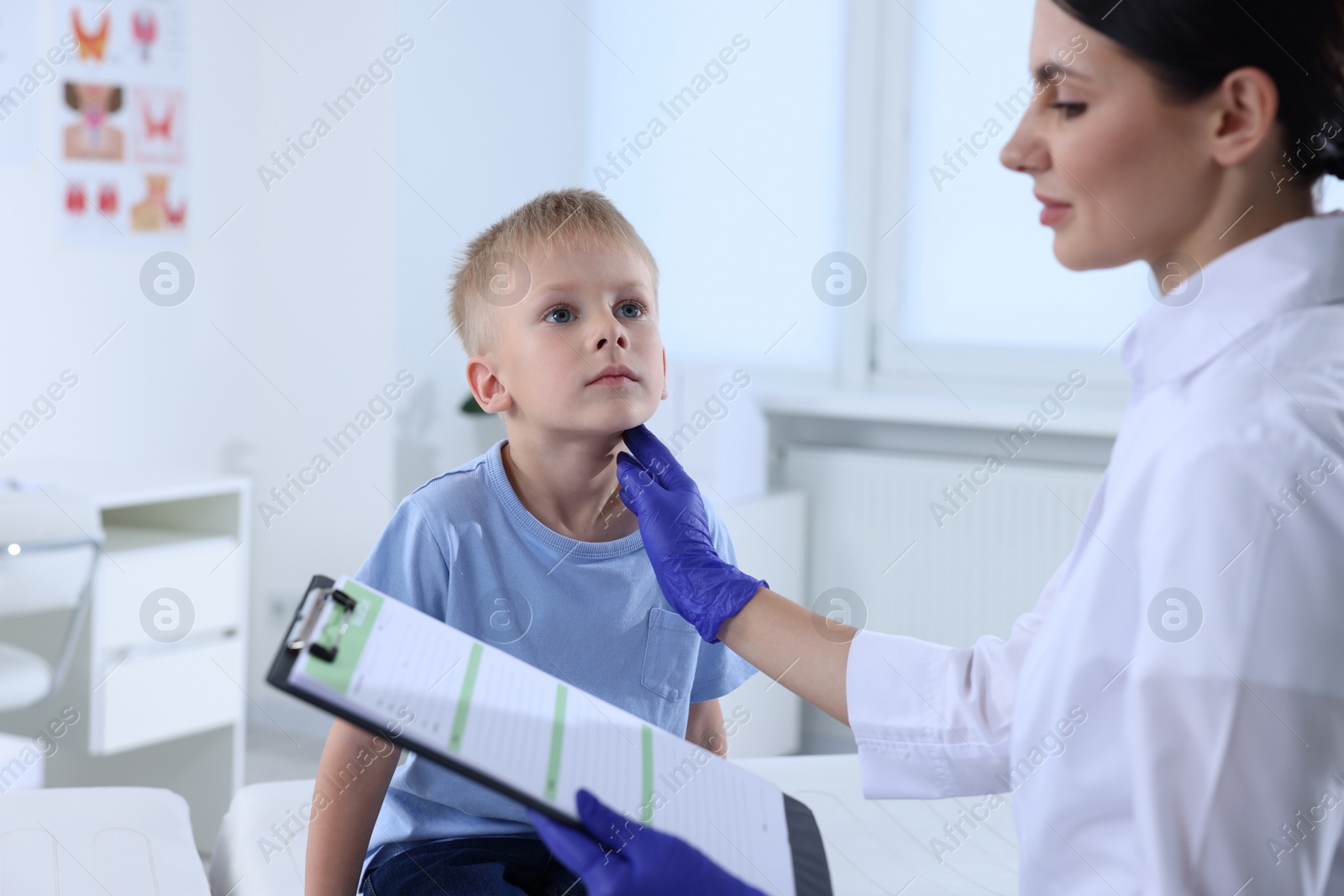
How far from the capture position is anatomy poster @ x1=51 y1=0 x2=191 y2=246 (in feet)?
9.47

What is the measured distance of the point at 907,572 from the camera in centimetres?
303

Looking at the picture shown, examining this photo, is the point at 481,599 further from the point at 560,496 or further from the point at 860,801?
the point at 860,801

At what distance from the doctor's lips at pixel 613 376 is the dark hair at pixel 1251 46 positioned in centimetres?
52

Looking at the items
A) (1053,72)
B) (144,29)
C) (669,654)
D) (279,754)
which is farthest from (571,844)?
(144,29)

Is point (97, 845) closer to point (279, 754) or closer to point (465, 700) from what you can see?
point (465, 700)

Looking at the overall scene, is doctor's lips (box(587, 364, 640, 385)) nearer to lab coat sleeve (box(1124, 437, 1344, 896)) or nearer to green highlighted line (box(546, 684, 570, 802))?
green highlighted line (box(546, 684, 570, 802))

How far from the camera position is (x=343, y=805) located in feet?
3.51

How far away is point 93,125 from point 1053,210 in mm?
2697

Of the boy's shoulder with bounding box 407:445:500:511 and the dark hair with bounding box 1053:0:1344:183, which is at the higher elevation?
the dark hair with bounding box 1053:0:1344:183

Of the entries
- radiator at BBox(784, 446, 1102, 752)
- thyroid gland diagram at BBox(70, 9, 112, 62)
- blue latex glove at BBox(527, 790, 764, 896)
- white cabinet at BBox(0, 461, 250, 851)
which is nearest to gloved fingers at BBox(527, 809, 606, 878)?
blue latex glove at BBox(527, 790, 764, 896)

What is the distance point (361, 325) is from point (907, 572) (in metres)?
1.50

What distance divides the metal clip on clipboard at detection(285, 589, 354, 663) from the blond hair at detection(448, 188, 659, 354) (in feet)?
1.41

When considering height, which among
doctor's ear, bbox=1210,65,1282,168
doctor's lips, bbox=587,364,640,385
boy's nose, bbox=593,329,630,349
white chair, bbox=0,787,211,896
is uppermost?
doctor's ear, bbox=1210,65,1282,168

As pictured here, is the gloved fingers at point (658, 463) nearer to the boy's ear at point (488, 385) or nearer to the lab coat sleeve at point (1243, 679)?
the boy's ear at point (488, 385)
